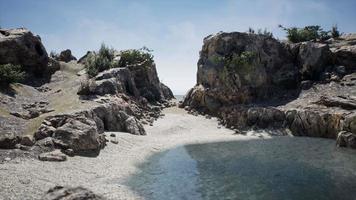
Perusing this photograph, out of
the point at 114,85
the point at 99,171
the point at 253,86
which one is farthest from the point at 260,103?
the point at 99,171

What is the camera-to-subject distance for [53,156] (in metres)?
27.4

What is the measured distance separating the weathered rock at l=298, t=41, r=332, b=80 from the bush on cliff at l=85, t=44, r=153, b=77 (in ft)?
102

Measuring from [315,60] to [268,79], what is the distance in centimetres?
860

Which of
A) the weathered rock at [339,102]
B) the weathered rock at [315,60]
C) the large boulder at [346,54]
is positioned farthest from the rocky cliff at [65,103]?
the large boulder at [346,54]

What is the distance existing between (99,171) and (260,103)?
123ft

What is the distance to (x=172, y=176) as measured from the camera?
26500 millimetres

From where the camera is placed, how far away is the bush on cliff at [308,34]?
66375mm

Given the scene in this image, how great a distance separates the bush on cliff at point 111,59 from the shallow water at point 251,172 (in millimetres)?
27357

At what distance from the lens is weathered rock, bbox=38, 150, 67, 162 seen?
88.1 feet

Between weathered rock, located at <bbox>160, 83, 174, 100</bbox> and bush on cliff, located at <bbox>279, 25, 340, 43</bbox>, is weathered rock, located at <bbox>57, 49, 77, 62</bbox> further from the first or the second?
bush on cliff, located at <bbox>279, 25, 340, 43</bbox>

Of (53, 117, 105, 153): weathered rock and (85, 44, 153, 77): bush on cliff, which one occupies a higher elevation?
(85, 44, 153, 77): bush on cliff

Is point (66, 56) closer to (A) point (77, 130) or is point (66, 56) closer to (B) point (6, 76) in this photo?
(B) point (6, 76)

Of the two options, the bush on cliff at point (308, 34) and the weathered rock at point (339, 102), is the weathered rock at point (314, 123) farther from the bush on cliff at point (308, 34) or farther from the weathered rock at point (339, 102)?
the bush on cliff at point (308, 34)

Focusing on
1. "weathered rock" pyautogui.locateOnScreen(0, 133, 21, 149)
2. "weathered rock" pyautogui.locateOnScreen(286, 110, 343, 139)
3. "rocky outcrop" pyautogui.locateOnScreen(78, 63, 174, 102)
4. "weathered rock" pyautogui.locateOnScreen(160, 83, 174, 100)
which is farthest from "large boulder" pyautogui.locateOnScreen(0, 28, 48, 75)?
"weathered rock" pyautogui.locateOnScreen(286, 110, 343, 139)
